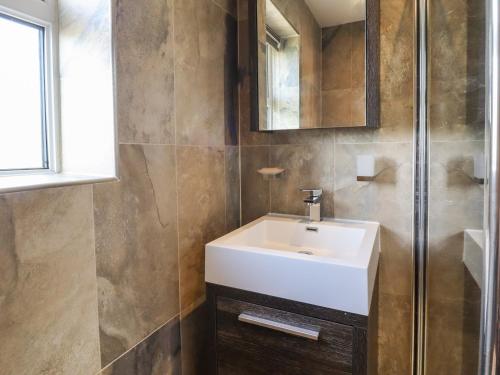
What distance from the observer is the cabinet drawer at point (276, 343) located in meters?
0.94

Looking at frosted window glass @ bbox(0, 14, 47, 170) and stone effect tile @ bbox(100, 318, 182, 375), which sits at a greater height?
frosted window glass @ bbox(0, 14, 47, 170)

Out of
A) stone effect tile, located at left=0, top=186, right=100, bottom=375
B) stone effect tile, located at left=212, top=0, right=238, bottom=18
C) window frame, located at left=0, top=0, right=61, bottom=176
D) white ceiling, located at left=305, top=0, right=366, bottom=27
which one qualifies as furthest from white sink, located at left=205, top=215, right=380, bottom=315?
stone effect tile, located at left=212, top=0, right=238, bottom=18

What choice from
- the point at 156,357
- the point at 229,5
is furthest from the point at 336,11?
the point at 156,357

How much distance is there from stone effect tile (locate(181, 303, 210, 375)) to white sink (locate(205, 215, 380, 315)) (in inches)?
10.4

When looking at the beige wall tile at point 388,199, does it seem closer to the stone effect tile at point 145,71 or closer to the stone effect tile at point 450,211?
the stone effect tile at point 450,211

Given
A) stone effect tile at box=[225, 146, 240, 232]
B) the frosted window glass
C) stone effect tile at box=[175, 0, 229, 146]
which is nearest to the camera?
the frosted window glass

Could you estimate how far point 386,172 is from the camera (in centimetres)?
131

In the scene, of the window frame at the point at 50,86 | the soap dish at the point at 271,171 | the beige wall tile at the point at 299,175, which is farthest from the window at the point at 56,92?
the beige wall tile at the point at 299,175

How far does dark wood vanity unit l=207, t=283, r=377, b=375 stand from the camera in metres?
0.92

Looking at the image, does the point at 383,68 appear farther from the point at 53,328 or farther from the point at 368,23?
the point at 53,328

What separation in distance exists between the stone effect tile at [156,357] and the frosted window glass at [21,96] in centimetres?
62

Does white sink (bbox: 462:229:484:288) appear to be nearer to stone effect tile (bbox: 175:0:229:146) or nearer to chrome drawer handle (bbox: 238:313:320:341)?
chrome drawer handle (bbox: 238:313:320:341)

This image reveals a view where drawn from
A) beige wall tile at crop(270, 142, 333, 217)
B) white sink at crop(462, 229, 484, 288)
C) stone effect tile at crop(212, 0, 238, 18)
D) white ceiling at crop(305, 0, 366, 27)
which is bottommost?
white sink at crop(462, 229, 484, 288)

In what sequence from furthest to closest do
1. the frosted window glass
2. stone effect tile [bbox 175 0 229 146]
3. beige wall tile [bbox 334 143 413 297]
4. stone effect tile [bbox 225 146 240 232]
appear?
stone effect tile [bbox 225 146 240 232] → beige wall tile [bbox 334 143 413 297] → stone effect tile [bbox 175 0 229 146] → the frosted window glass
